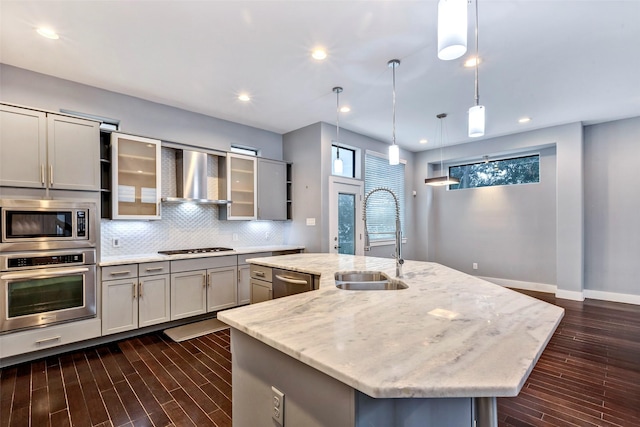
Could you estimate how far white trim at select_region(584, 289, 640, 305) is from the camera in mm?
4531

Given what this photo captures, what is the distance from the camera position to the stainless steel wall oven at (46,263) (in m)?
2.57

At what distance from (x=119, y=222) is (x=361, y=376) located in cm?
378

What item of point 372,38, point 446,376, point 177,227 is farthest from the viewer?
point 177,227

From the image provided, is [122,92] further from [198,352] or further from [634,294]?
[634,294]

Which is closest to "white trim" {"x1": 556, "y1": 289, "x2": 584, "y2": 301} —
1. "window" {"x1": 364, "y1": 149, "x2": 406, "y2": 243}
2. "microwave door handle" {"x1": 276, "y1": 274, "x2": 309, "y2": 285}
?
"window" {"x1": 364, "y1": 149, "x2": 406, "y2": 243}

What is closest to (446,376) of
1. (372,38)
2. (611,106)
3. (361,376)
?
(361,376)

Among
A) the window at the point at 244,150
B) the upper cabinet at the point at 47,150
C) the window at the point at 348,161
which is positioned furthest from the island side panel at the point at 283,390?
the window at the point at 348,161

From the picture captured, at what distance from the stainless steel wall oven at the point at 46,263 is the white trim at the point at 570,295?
21.8 feet

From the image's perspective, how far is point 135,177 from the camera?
3.51m

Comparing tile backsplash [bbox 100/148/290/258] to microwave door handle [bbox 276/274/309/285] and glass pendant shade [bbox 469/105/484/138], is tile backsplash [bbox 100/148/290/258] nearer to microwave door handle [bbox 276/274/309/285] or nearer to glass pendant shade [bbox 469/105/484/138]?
microwave door handle [bbox 276/274/309/285]

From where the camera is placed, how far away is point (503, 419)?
1.96m

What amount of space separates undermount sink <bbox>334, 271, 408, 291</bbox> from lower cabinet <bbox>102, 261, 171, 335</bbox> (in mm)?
2309

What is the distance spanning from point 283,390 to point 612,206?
20.1 ft

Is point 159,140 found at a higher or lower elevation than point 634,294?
higher
